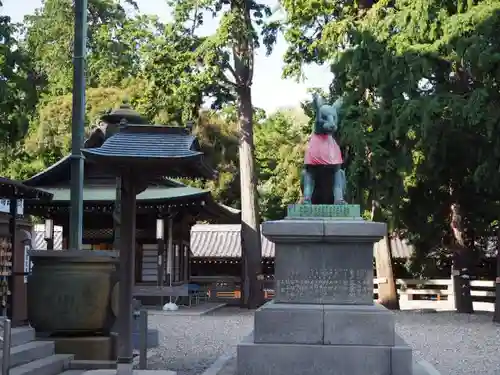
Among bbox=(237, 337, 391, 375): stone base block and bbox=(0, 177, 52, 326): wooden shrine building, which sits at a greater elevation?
bbox=(0, 177, 52, 326): wooden shrine building

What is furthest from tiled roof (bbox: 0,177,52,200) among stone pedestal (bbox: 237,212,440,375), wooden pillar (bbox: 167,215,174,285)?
wooden pillar (bbox: 167,215,174,285)

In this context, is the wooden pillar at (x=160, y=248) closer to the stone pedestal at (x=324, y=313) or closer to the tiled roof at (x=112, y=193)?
the tiled roof at (x=112, y=193)

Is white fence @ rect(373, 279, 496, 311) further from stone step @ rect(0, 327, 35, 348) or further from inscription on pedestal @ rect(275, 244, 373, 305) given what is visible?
stone step @ rect(0, 327, 35, 348)

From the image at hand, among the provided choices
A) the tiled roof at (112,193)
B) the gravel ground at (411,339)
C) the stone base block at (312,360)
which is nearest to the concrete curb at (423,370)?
the stone base block at (312,360)

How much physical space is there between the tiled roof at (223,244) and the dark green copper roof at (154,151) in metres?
22.4

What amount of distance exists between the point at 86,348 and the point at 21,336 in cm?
93

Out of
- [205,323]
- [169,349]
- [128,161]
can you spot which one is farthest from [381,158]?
[128,161]

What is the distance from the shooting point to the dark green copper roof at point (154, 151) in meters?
8.04

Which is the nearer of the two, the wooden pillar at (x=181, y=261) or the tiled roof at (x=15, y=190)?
the tiled roof at (x=15, y=190)

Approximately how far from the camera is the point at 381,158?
17516 mm

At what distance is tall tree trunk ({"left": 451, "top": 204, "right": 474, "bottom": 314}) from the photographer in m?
22.3

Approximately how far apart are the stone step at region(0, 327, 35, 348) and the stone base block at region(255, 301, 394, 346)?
305cm

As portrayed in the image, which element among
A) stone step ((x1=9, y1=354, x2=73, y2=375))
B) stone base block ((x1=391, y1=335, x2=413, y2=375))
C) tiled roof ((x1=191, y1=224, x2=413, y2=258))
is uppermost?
tiled roof ((x1=191, y1=224, x2=413, y2=258))

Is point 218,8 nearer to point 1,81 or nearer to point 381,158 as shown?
point 381,158
